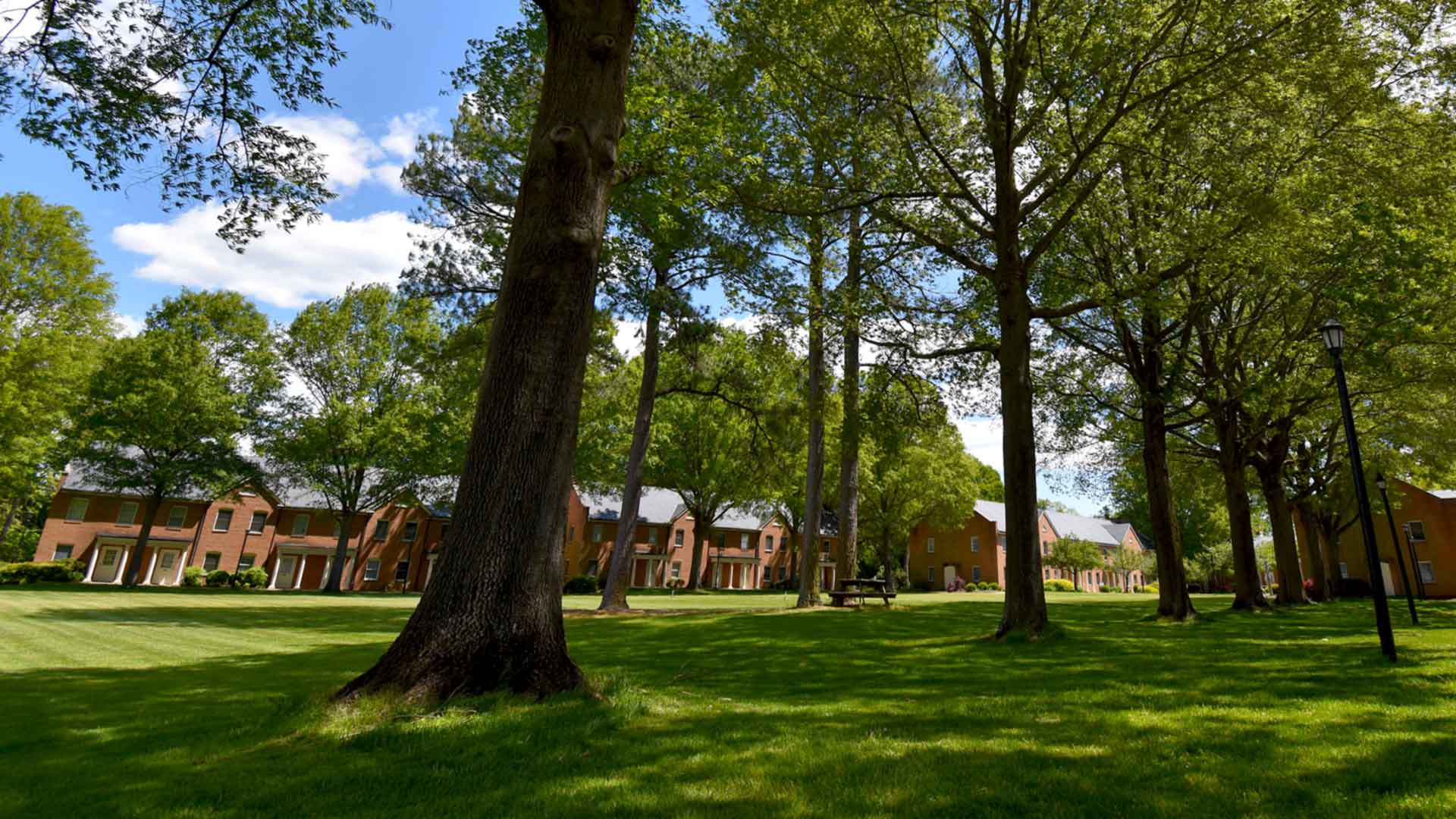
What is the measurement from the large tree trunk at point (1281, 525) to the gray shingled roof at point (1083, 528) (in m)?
49.5

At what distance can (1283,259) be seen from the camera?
14055mm

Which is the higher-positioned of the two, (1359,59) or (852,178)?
(1359,59)

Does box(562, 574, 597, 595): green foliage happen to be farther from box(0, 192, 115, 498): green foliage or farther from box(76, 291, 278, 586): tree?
box(0, 192, 115, 498): green foliage

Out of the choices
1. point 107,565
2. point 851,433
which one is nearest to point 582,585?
point 107,565

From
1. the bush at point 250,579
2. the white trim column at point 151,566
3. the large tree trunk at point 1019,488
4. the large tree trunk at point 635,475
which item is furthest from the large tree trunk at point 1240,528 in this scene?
the white trim column at point 151,566

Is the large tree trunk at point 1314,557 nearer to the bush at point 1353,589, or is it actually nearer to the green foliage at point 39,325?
the bush at point 1353,589

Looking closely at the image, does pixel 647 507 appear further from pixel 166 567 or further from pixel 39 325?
pixel 39 325

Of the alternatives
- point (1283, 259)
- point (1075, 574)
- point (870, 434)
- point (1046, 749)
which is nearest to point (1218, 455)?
point (1283, 259)

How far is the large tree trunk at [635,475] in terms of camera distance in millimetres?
21859

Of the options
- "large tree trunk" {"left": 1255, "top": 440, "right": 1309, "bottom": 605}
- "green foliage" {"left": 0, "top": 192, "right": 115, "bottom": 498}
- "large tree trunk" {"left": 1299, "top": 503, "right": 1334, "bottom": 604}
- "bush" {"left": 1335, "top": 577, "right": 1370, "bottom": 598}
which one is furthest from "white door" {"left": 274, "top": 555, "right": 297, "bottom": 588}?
"bush" {"left": 1335, "top": 577, "right": 1370, "bottom": 598}

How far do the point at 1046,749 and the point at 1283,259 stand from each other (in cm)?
1418

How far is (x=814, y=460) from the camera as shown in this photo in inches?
885

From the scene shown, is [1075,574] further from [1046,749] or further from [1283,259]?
[1046,749]

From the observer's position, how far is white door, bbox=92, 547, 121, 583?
145 feet
